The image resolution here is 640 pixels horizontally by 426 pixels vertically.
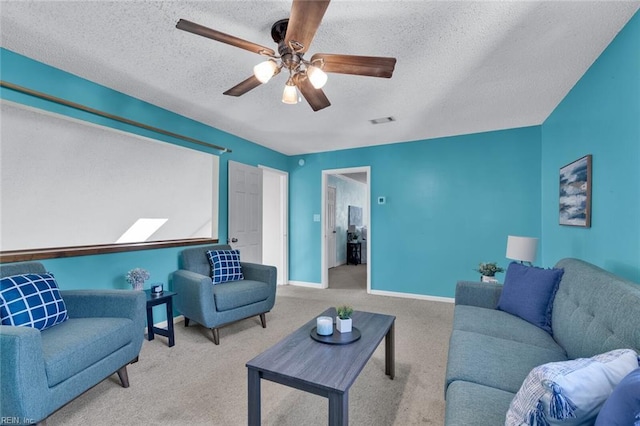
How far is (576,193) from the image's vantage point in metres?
2.46

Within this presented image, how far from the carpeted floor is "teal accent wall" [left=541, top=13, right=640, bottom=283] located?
1.42 meters

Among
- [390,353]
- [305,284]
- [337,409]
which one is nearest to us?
[337,409]

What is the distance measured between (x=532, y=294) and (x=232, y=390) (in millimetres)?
2197

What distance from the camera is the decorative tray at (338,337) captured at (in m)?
1.78

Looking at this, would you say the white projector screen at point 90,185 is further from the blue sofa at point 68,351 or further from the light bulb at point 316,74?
the light bulb at point 316,74

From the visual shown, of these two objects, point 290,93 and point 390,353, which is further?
point 390,353

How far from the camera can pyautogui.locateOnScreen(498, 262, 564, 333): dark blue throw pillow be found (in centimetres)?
203

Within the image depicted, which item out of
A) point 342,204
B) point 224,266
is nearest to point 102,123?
point 224,266

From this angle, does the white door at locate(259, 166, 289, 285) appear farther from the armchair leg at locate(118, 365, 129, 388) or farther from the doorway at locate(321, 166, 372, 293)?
the armchair leg at locate(118, 365, 129, 388)

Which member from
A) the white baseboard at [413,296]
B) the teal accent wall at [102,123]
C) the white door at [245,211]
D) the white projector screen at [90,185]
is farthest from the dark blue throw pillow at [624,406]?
the white door at [245,211]

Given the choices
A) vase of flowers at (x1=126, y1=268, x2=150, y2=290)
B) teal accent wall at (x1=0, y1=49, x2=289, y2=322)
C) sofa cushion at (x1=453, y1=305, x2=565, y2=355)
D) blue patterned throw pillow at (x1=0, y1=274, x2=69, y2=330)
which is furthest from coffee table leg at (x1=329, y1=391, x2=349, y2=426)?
teal accent wall at (x1=0, y1=49, x2=289, y2=322)

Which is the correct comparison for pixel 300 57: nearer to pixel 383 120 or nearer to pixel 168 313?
pixel 383 120

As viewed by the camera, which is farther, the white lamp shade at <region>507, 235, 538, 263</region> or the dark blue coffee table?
the white lamp shade at <region>507, 235, 538, 263</region>

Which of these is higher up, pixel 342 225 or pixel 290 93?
pixel 290 93
